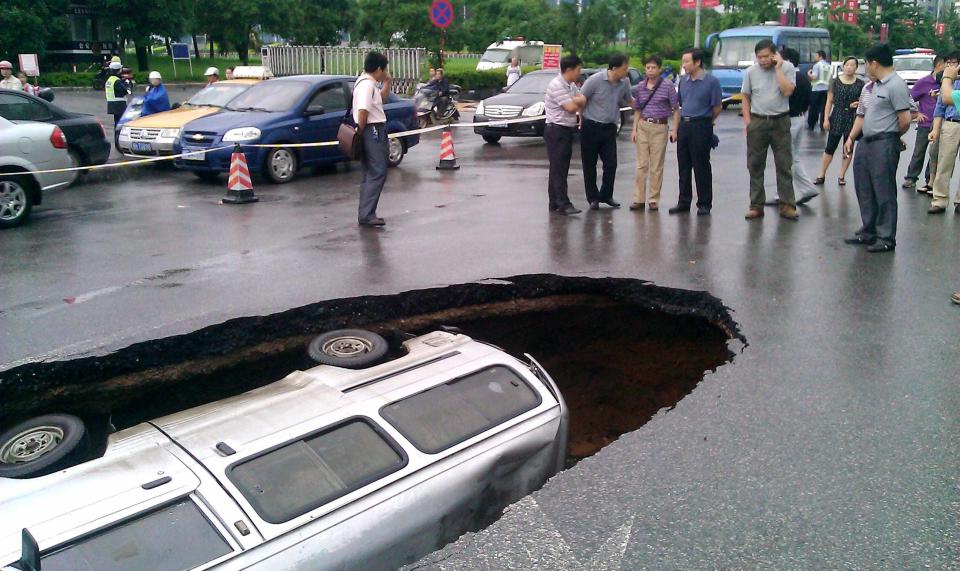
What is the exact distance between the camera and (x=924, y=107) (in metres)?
11.1

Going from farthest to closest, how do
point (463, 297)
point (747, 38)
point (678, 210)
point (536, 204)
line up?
point (747, 38) < point (536, 204) < point (678, 210) < point (463, 297)

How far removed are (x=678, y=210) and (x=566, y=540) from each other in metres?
7.16

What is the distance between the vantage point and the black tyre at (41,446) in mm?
3609

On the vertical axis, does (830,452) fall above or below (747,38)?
below

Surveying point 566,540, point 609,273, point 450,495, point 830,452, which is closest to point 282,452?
point 450,495

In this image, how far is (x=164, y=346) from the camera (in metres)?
5.76

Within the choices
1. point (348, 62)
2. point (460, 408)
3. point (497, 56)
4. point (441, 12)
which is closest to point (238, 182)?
point (460, 408)

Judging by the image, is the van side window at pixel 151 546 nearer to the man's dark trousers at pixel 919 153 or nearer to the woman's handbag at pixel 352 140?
the woman's handbag at pixel 352 140

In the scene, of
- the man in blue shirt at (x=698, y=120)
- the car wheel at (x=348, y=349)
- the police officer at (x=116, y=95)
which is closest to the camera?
the car wheel at (x=348, y=349)

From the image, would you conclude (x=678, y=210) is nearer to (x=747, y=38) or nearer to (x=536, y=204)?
(x=536, y=204)

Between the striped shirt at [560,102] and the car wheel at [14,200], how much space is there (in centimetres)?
612

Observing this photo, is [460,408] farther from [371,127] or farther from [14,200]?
[14,200]

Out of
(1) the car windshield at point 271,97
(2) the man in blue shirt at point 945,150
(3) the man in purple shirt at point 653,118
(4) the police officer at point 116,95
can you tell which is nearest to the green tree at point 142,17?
(4) the police officer at point 116,95

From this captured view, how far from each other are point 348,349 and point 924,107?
31.1 feet
